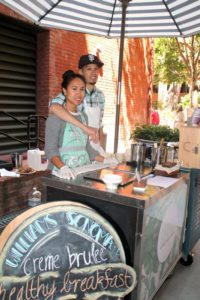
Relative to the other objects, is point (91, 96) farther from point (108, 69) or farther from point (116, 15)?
point (108, 69)

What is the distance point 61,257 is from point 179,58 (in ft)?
47.0

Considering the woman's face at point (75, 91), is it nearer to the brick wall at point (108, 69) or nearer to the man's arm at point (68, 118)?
the man's arm at point (68, 118)

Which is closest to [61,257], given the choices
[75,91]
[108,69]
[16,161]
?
[75,91]

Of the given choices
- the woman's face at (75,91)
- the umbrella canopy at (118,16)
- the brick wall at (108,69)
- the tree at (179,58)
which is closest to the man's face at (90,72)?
the umbrella canopy at (118,16)

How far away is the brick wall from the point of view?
672cm

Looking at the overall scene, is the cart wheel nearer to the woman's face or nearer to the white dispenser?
the woman's face

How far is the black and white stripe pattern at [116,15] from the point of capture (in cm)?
336

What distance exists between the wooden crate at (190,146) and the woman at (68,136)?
4.29ft

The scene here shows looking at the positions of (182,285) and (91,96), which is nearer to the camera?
(182,285)

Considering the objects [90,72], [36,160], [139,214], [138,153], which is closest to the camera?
[139,214]

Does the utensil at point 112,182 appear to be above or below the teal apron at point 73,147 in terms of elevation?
below

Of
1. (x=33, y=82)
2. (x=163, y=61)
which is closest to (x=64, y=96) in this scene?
(x=33, y=82)

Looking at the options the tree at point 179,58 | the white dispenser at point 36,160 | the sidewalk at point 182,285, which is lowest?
the sidewalk at point 182,285

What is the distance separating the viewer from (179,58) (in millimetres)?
14383
